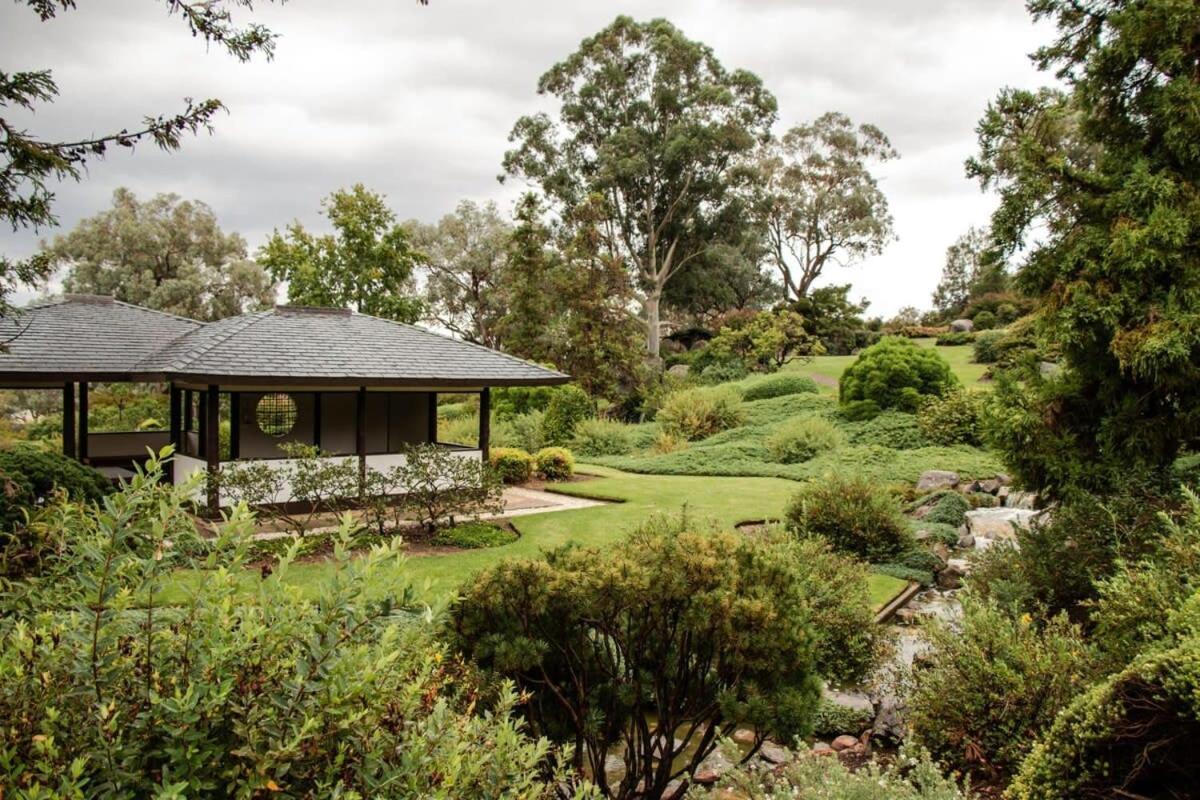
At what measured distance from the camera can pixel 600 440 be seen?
22.4 meters

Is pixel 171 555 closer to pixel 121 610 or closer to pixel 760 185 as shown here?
pixel 121 610

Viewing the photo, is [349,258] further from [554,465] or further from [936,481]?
[936,481]

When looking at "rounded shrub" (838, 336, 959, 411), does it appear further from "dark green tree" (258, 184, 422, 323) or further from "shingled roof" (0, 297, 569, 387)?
"dark green tree" (258, 184, 422, 323)

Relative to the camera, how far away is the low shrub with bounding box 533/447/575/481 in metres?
17.3


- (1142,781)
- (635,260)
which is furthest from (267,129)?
(635,260)

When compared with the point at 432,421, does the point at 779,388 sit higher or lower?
higher

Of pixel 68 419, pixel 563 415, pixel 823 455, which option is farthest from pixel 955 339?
pixel 68 419

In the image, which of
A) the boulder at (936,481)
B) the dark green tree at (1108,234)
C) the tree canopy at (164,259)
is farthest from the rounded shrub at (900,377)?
the tree canopy at (164,259)

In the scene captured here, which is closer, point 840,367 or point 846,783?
point 846,783

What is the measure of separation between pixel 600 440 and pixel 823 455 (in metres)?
6.67

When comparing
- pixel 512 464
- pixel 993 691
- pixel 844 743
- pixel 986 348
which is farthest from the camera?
pixel 986 348

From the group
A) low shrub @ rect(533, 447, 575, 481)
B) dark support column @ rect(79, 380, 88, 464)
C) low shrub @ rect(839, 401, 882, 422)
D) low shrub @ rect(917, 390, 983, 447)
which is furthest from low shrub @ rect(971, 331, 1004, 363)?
dark support column @ rect(79, 380, 88, 464)

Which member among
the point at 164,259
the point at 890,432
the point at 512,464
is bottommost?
the point at 512,464

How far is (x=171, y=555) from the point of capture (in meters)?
1.84
